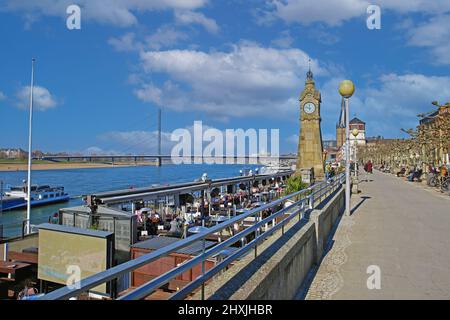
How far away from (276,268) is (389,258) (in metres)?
3.67

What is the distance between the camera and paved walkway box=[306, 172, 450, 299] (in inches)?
190

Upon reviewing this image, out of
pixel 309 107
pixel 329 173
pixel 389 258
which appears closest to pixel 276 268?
pixel 389 258

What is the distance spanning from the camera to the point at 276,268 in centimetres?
378

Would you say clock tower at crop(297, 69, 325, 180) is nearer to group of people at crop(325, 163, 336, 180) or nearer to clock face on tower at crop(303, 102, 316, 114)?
clock face on tower at crop(303, 102, 316, 114)

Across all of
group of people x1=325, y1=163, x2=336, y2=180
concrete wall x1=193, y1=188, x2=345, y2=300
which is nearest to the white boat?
group of people x1=325, y1=163, x2=336, y2=180

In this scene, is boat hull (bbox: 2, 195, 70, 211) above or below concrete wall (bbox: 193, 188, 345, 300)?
below

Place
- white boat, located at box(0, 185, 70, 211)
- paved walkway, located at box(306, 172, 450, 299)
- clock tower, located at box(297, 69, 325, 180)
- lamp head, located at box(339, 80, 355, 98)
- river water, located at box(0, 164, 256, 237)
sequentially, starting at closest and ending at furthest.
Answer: paved walkway, located at box(306, 172, 450, 299) → lamp head, located at box(339, 80, 355, 98) → clock tower, located at box(297, 69, 325, 180) → river water, located at box(0, 164, 256, 237) → white boat, located at box(0, 185, 70, 211)

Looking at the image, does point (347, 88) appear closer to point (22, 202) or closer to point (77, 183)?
point (22, 202)

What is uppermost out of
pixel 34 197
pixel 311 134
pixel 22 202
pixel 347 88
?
pixel 347 88

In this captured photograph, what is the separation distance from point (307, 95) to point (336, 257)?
44.0 ft

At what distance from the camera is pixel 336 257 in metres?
6.62

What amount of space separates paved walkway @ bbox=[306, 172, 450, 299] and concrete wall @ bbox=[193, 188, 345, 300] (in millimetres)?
326

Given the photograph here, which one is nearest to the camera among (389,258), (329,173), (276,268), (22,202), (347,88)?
(276,268)
